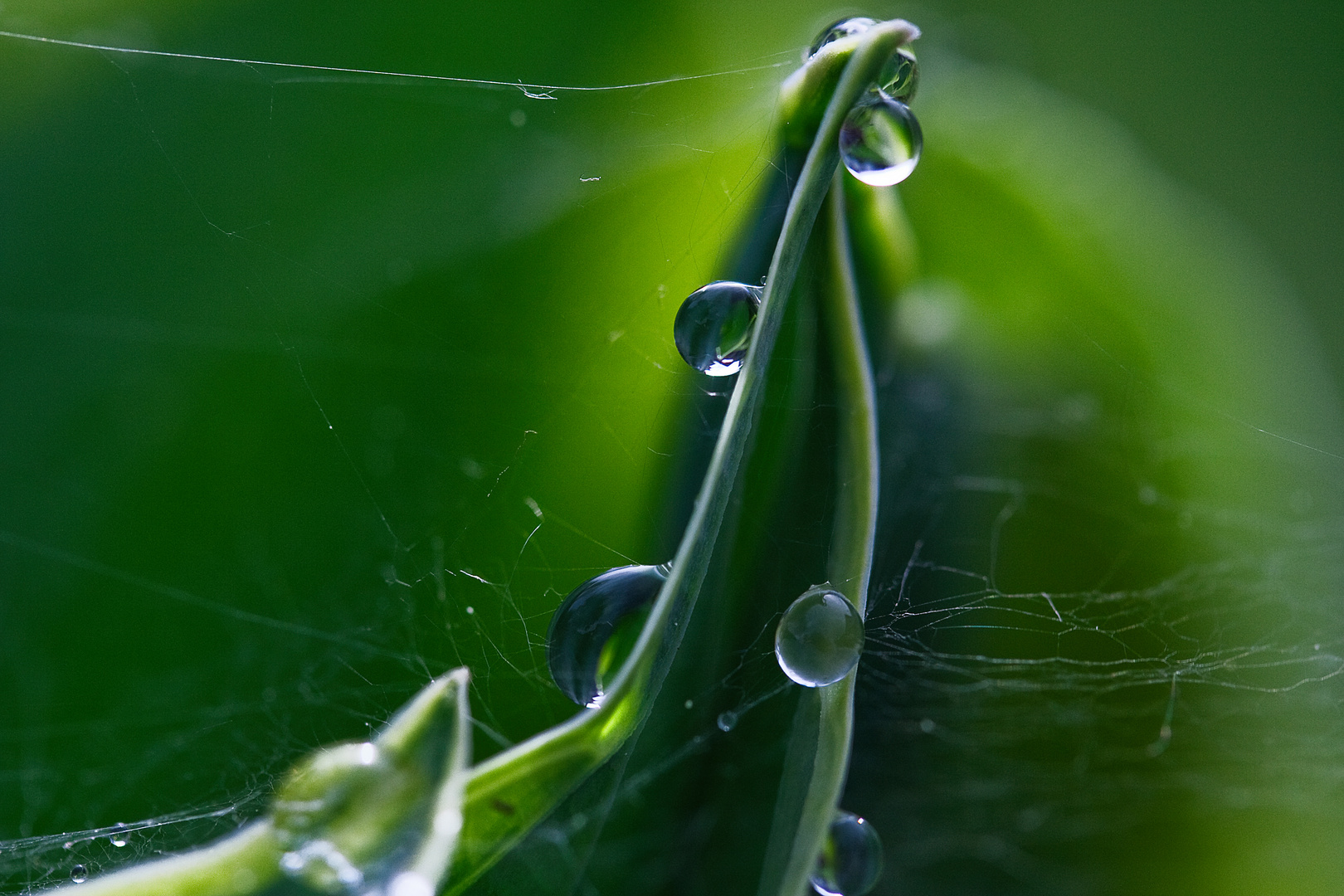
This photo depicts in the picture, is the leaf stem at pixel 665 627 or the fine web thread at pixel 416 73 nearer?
the leaf stem at pixel 665 627

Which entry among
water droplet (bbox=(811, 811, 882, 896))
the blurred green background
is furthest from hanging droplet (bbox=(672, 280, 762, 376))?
water droplet (bbox=(811, 811, 882, 896))

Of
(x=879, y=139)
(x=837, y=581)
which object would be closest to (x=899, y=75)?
(x=879, y=139)

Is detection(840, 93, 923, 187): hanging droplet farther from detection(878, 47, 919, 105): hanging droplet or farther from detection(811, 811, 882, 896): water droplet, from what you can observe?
detection(811, 811, 882, 896): water droplet

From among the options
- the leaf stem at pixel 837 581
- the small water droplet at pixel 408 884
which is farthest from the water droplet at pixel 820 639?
the small water droplet at pixel 408 884

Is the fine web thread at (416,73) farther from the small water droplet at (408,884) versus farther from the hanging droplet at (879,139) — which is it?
the small water droplet at (408,884)

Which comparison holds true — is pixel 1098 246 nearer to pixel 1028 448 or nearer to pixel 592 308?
pixel 1028 448

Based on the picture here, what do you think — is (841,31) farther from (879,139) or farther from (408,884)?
(408,884)

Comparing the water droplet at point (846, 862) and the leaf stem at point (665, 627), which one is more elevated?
the leaf stem at point (665, 627)
